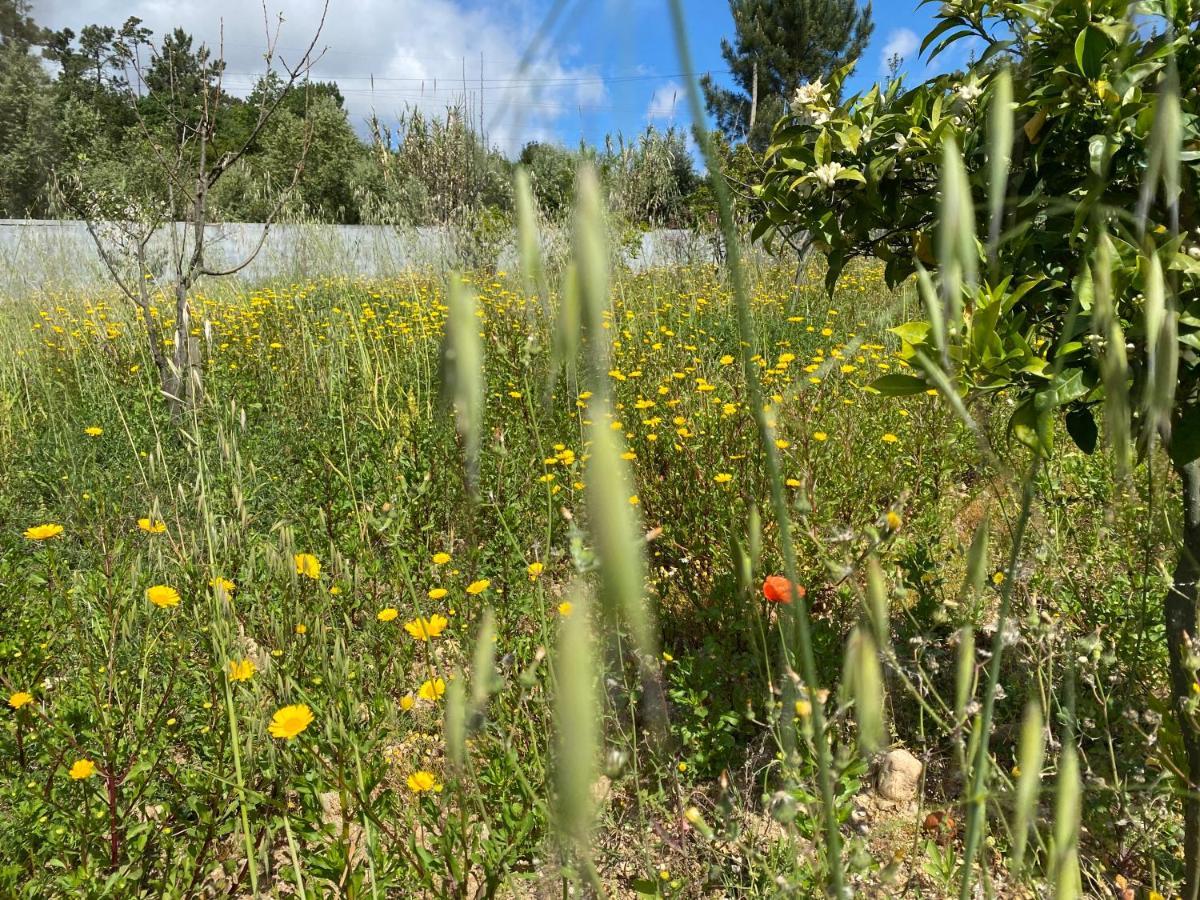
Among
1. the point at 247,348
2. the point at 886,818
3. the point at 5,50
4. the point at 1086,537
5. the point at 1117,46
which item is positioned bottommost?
the point at 886,818

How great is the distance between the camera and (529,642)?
64.9 inches

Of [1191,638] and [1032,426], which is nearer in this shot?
[1032,426]

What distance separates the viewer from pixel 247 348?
14.1 feet

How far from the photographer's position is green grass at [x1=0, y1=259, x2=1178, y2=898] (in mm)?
900

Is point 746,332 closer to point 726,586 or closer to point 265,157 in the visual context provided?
point 726,586

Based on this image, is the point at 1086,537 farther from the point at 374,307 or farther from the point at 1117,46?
the point at 374,307

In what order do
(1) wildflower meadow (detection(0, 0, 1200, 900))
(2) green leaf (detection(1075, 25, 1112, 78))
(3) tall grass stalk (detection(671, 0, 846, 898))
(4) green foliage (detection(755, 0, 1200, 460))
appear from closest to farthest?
(3) tall grass stalk (detection(671, 0, 846, 898))
(1) wildflower meadow (detection(0, 0, 1200, 900))
(4) green foliage (detection(755, 0, 1200, 460))
(2) green leaf (detection(1075, 25, 1112, 78))

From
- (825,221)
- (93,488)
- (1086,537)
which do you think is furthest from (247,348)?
(1086,537)

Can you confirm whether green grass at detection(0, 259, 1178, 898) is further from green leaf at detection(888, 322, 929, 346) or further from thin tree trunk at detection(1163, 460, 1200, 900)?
green leaf at detection(888, 322, 929, 346)

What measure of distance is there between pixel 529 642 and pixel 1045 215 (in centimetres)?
131

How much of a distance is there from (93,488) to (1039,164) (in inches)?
121

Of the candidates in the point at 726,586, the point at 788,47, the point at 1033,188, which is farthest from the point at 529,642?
the point at 788,47

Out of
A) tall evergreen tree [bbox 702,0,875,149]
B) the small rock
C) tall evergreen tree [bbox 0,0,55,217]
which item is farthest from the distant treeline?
tall evergreen tree [bbox 702,0,875,149]

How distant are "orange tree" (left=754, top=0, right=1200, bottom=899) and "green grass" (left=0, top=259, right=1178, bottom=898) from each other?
0.39 feet
